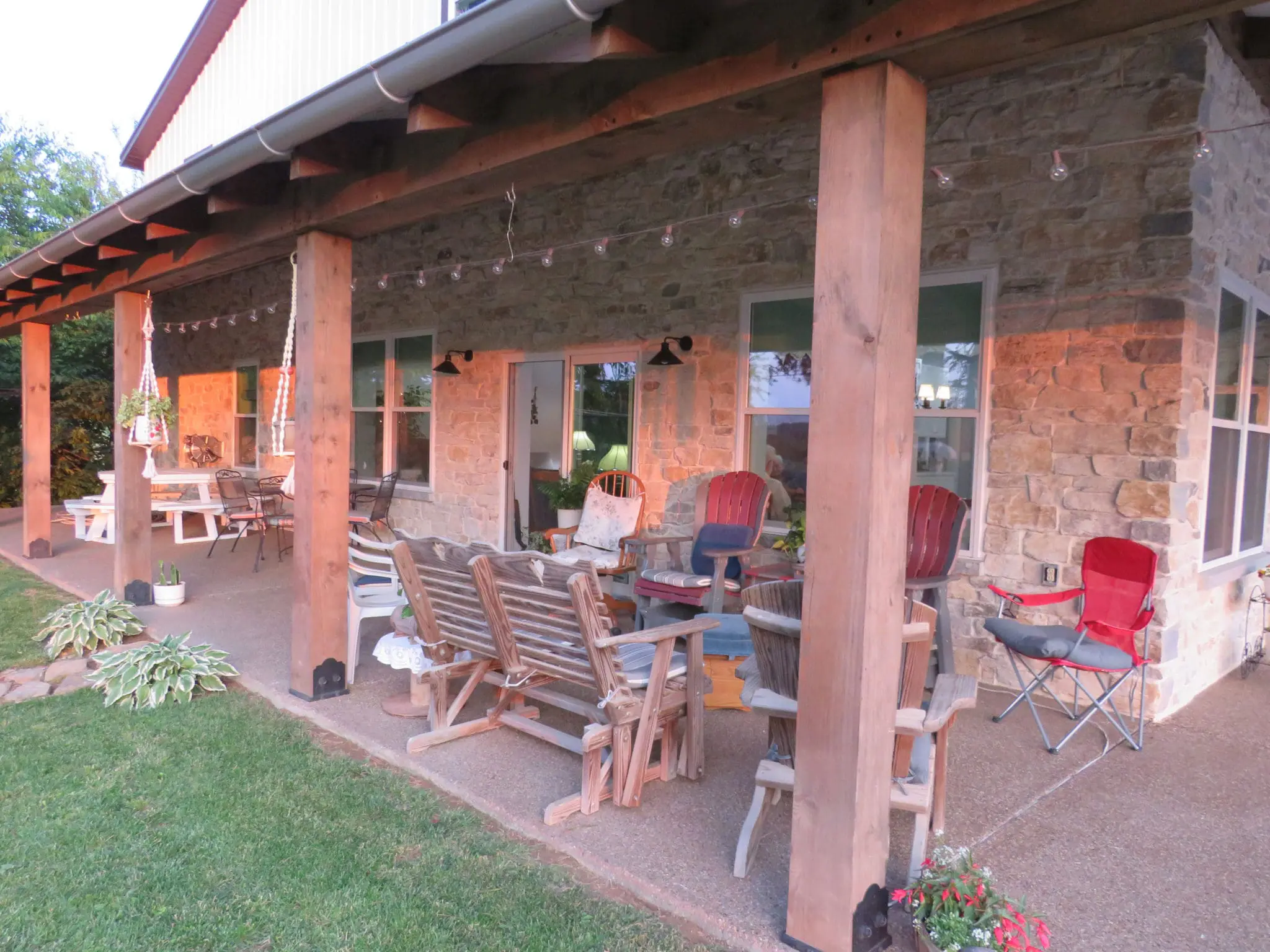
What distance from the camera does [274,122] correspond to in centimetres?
295

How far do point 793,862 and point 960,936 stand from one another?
0.41 metres

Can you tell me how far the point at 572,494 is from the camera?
6805 mm

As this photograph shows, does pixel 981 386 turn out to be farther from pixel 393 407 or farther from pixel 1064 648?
pixel 393 407

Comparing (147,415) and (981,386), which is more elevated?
(981,386)

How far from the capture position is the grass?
465 cm

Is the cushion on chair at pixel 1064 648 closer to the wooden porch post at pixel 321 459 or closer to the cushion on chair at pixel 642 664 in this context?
the cushion on chair at pixel 642 664

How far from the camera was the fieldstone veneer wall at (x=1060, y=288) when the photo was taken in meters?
3.84

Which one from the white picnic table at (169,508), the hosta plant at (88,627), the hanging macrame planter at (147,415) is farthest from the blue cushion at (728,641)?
the white picnic table at (169,508)

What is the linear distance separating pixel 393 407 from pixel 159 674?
4.84 m

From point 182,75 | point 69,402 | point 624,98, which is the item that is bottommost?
point 69,402

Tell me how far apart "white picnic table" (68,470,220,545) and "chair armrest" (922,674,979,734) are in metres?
7.89

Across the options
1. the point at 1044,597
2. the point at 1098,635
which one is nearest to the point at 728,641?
the point at 1044,597

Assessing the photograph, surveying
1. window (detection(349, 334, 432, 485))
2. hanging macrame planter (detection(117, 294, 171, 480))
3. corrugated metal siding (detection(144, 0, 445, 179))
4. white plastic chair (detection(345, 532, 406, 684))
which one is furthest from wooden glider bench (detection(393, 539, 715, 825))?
corrugated metal siding (detection(144, 0, 445, 179))

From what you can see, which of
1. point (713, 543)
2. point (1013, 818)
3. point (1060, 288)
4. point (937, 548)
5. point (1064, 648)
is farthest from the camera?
point (713, 543)
